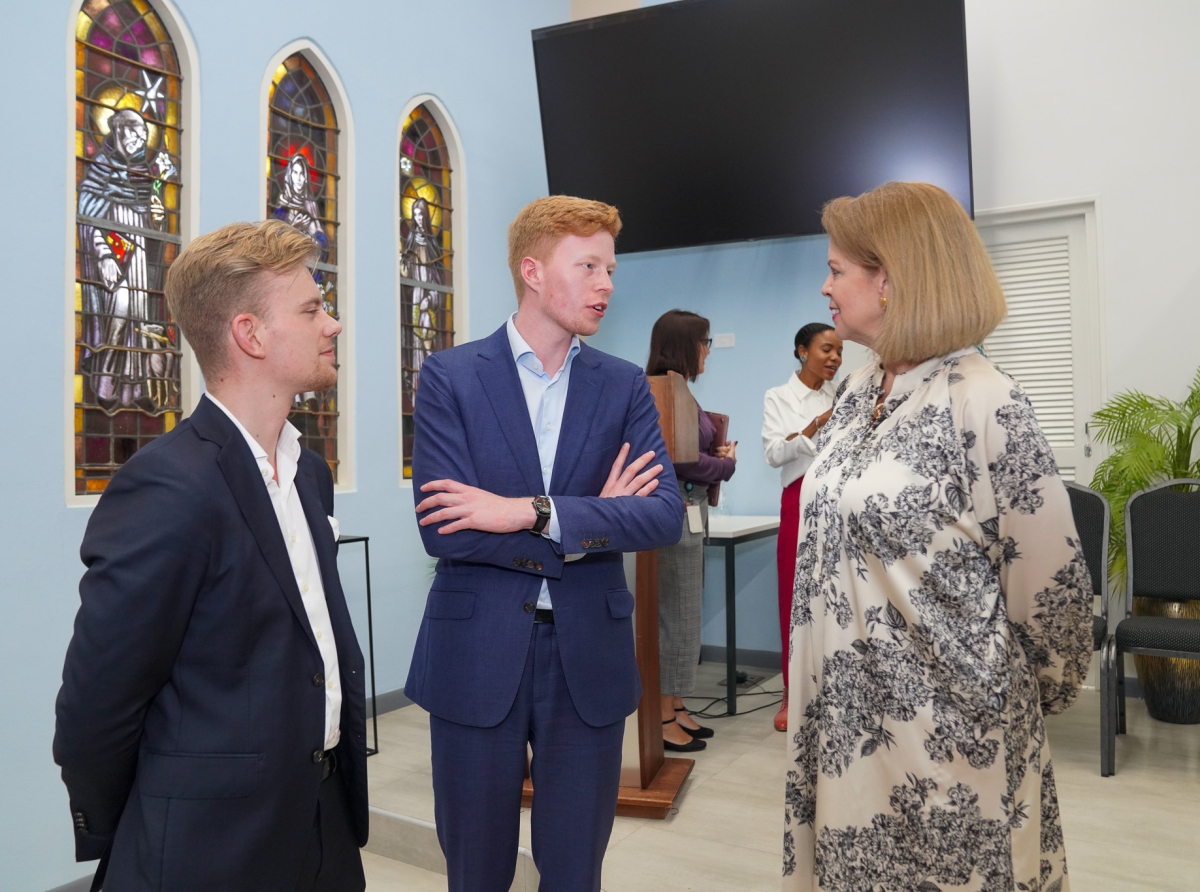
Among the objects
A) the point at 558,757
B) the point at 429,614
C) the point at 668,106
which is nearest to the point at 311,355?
the point at 429,614

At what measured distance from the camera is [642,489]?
1.78 metres

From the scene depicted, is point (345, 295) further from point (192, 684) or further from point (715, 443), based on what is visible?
point (192, 684)

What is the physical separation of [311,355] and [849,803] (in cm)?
114

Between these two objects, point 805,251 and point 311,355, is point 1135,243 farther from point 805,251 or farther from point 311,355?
point 311,355

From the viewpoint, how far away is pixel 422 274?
5.05 m

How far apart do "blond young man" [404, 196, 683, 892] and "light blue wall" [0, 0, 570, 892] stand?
6.29 feet

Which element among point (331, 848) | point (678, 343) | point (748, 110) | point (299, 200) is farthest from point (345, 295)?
point (331, 848)

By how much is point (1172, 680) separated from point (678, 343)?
277 centimetres

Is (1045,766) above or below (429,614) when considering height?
below

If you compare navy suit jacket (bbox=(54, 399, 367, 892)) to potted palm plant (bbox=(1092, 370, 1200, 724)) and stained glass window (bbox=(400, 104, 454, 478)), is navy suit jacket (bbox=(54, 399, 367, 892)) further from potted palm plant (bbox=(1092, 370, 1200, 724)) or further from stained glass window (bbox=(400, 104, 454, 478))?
potted palm plant (bbox=(1092, 370, 1200, 724))

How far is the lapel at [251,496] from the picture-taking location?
1.29 meters

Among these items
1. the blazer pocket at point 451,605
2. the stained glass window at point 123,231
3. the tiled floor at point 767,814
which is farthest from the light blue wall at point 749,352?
the blazer pocket at point 451,605

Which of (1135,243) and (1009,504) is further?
(1135,243)

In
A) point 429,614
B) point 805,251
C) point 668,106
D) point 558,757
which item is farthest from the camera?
point 805,251
